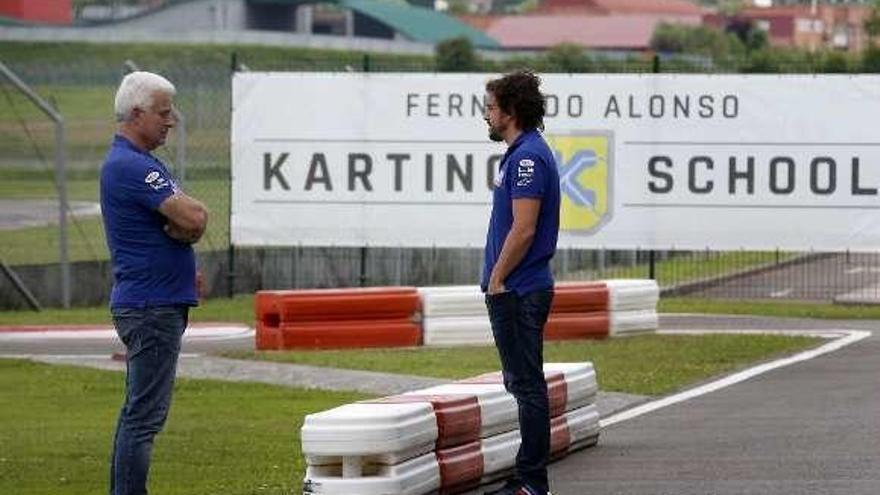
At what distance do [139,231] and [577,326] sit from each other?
1202cm

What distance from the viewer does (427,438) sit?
39.7ft

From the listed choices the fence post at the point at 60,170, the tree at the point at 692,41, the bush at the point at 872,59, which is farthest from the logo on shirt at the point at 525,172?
the tree at the point at 692,41

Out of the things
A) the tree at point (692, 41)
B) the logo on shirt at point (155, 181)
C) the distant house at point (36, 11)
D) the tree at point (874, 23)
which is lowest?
the logo on shirt at point (155, 181)

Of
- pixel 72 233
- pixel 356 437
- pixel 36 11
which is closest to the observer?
pixel 356 437

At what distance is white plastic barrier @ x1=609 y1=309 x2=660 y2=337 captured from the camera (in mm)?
22828

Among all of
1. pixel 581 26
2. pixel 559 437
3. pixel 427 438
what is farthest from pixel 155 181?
pixel 581 26

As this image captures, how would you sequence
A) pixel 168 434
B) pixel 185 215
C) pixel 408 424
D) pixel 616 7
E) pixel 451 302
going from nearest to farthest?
pixel 185 215 → pixel 408 424 → pixel 168 434 → pixel 451 302 → pixel 616 7

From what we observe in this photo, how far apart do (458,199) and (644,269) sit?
17.2ft

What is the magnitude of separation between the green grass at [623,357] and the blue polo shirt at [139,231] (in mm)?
7648

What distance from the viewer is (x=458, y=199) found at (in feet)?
93.0

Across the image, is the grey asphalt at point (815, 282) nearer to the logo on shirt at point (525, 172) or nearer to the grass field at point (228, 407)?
the grass field at point (228, 407)

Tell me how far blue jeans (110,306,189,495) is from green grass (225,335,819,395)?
7540 millimetres

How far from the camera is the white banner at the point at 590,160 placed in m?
27.5

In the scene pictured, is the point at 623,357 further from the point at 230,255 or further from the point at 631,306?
the point at 230,255
